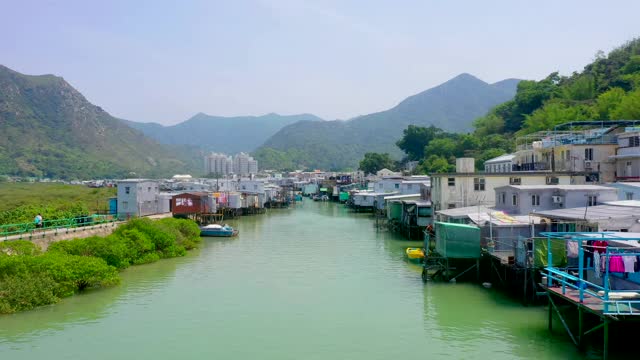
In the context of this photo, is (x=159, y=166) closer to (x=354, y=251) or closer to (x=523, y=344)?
(x=354, y=251)

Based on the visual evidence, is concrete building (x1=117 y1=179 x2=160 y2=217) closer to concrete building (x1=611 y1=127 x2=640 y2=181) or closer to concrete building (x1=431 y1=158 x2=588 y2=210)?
concrete building (x1=431 y1=158 x2=588 y2=210)

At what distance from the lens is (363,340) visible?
64.0 ft

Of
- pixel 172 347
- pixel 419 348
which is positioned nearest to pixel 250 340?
pixel 172 347

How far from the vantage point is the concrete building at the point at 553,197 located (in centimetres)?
2970

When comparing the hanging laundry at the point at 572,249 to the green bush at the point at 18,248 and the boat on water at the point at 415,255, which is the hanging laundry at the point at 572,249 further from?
the green bush at the point at 18,248

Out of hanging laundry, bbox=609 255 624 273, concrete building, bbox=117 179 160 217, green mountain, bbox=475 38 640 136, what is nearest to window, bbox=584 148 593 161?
green mountain, bbox=475 38 640 136

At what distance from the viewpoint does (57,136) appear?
151750 mm

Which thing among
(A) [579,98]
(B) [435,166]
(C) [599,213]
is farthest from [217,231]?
(A) [579,98]

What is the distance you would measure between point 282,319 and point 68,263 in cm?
1082

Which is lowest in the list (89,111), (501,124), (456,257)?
(456,257)

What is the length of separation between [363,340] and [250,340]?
4004mm

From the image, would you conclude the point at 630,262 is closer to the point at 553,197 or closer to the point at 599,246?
the point at 599,246

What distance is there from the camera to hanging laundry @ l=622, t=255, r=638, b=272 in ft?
55.2

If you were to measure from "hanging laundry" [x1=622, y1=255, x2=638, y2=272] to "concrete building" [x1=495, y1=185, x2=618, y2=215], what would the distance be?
494 inches
